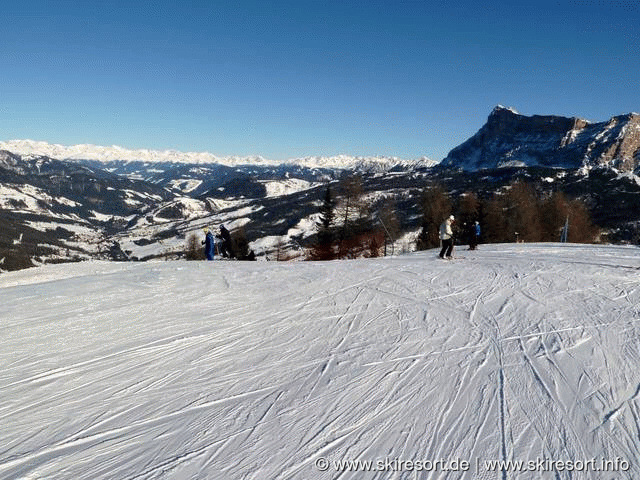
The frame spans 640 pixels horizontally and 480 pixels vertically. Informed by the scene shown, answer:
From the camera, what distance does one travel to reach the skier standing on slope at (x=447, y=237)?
59.4 ft

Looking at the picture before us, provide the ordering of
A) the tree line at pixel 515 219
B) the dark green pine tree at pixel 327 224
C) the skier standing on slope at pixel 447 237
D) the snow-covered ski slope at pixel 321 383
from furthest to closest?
the tree line at pixel 515 219 < the dark green pine tree at pixel 327 224 < the skier standing on slope at pixel 447 237 < the snow-covered ski slope at pixel 321 383

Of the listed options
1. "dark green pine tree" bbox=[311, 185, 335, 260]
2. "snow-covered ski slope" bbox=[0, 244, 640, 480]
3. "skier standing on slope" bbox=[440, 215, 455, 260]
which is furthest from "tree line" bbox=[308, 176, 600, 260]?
"snow-covered ski slope" bbox=[0, 244, 640, 480]

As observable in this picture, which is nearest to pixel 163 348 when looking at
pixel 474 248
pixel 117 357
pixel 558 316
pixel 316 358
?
pixel 117 357

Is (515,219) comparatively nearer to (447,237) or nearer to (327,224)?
(327,224)

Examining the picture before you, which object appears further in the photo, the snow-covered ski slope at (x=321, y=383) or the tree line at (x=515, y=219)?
the tree line at (x=515, y=219)

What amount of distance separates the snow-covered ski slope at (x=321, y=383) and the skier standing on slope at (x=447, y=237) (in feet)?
20.3

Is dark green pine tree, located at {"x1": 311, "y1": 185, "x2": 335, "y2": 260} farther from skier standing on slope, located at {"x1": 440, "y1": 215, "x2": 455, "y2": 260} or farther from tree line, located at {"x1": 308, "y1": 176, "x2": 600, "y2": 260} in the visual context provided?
skier standing on slope, located at {"x1": 440, "y1": 215, "x2": 455, "y2": 260}

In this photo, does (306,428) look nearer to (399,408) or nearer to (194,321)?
(399,408)

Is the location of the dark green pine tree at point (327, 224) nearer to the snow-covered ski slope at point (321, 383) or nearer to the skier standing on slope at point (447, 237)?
the skier standing on slope at point (447, 237)

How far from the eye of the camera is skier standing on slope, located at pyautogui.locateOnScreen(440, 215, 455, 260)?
1809 cm

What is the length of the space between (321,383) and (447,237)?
532 inches

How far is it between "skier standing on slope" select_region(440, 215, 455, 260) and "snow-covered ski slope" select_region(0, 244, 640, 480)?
6175 millimetres

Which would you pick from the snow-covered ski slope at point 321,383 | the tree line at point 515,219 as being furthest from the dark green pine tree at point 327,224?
the snow-covered ski slope at point 321,383

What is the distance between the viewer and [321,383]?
625 cm
